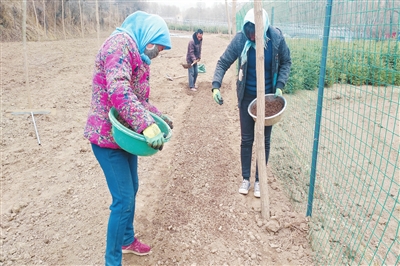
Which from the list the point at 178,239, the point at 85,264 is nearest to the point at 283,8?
the point at 178,239

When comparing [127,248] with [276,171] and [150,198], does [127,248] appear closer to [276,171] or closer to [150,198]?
[150,198]

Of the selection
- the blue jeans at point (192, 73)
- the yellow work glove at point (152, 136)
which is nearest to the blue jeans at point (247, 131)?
the yellow work glove at point (152, 136)

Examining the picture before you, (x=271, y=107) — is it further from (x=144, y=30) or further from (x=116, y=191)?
(x=116, y=191)

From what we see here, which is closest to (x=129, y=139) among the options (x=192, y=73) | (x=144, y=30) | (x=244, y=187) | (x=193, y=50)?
(x=144, y=30)

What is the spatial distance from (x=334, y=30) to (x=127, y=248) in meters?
2.19

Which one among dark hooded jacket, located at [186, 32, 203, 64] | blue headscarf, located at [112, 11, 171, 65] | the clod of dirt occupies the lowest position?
the clod of dirt

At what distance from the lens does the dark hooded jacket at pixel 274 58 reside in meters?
2.66

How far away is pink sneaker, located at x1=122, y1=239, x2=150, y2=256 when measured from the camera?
2.43m

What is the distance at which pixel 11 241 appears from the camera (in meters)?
2.69

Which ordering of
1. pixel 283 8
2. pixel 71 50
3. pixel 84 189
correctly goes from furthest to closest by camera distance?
pixel 71 50 → pixel 283 8 → pixel 84 189

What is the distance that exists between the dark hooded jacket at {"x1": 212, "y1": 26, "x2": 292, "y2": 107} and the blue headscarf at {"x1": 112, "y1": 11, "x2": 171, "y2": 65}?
101 centimetres

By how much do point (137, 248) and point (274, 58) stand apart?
184cm

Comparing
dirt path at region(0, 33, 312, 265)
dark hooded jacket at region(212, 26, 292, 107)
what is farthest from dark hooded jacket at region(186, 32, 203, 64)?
dark hooded jacket at region(212, 26, 292, 107)

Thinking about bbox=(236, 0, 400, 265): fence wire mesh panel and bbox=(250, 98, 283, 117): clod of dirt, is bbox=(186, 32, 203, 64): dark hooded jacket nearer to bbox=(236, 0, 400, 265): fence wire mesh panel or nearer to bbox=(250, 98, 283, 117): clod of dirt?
bbox=(236, 0, 400, 265): fence wire mesh panel
